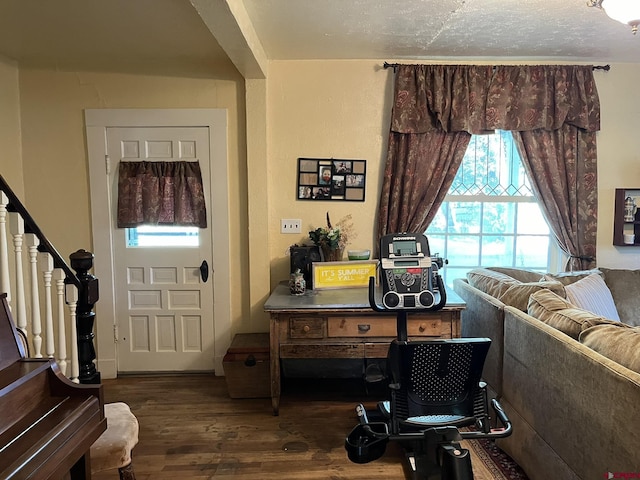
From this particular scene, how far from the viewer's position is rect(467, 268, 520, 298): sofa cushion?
8.68 feet

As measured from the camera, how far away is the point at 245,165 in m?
3.27

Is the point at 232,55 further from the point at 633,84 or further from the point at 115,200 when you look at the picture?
the point at 633,84

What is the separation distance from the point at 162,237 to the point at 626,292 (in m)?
3.39

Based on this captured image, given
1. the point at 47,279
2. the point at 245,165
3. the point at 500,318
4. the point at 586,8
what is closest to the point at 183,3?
the point at 245,165

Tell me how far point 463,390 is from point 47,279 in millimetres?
1966

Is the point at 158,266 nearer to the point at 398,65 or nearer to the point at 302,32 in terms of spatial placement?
the point at 302,32

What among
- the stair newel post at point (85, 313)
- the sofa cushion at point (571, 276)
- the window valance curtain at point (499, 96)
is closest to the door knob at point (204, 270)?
the stair newel post at point (85, 313)

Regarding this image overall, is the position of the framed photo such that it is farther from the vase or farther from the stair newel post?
the stair newel post

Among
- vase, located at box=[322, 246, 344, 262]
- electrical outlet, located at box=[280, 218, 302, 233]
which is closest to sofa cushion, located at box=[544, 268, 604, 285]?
vase, located at box=[322, 246, 344, 262]

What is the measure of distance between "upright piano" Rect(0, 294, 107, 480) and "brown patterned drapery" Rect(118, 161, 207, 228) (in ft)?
5.88

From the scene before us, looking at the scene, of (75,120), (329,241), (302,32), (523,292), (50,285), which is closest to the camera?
(50,285)

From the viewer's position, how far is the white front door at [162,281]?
324 cm

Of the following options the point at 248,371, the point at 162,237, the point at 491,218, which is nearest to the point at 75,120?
the point at 162,237

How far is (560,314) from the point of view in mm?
2031
